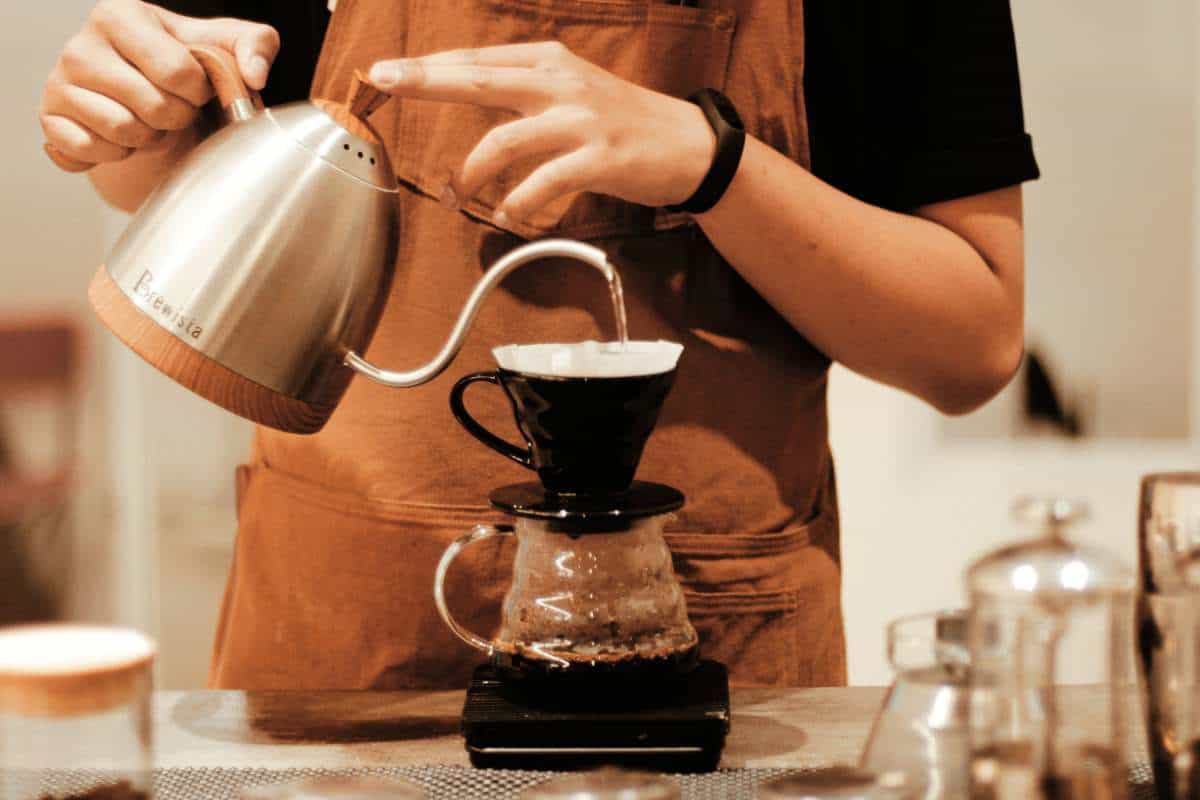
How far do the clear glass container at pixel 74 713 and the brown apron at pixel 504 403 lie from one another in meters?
0.49

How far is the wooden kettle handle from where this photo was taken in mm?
1042

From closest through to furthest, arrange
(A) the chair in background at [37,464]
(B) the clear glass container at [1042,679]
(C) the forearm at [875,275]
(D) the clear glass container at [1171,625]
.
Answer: (B) the clear glass container at [1042,679] < (D) the clear glass container at [1171,625] < (C) the forearm at [875,275] < (A) the chair in background at [37,464]

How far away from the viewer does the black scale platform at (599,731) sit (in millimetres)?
938

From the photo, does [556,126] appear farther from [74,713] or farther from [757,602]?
[74,713]

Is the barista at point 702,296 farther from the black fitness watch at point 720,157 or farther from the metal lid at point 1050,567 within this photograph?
the metal lid at point 1050,567

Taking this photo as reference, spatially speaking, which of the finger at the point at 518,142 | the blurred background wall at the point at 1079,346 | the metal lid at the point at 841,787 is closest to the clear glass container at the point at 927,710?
the metal lid at the point at 841,787

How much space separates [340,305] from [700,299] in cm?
34

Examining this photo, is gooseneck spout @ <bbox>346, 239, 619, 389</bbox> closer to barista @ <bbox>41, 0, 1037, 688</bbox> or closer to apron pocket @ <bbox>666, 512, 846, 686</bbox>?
barista @ <bbox>41, 0, 1037, 688</bbox>

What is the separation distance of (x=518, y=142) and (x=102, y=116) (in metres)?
0.31

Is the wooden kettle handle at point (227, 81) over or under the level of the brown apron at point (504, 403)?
over

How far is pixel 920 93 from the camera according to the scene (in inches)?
47.3

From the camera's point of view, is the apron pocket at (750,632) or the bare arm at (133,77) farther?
the apron pocket at (750,632)

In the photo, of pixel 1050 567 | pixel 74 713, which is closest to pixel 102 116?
pixel 74 713

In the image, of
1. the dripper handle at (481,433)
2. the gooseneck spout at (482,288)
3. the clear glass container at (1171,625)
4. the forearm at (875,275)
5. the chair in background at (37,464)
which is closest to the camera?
the clear glass container at (1171,625)
